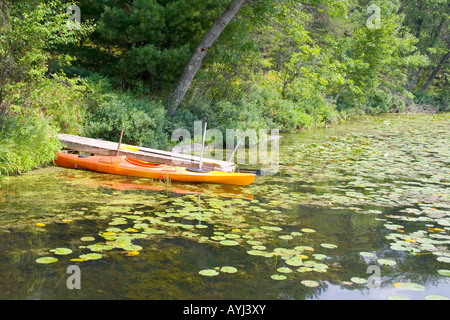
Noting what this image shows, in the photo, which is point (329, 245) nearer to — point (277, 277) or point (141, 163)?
point (277, 277)

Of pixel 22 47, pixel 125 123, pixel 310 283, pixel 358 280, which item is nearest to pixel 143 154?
pixel 125 123

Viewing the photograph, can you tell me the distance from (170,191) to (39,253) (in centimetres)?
309

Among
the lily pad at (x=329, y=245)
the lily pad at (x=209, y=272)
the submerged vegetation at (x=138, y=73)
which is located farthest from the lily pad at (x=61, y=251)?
the submerged vegetation at (x=138, y=73)

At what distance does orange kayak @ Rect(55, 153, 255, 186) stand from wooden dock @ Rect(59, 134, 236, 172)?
0.43 feet

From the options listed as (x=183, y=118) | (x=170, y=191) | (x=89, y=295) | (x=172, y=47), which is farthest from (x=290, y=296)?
(x=172, y=47)

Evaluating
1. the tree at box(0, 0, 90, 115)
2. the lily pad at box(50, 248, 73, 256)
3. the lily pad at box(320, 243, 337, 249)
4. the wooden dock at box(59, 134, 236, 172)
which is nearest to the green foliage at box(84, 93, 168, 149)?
the wooden dock at box(59, 134, 236, 172)

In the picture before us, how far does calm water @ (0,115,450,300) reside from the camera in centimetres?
407

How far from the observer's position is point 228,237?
17.3 ft

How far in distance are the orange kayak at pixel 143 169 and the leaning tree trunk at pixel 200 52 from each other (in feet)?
14.4

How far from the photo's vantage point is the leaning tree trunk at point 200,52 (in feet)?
41.1

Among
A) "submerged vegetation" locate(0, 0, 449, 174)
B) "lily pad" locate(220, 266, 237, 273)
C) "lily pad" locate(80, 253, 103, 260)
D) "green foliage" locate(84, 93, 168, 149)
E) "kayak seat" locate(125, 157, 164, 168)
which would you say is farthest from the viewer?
"green foliage" locate(84, 93, 168, 149)

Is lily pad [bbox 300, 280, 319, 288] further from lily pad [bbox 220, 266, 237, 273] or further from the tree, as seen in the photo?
the tree
